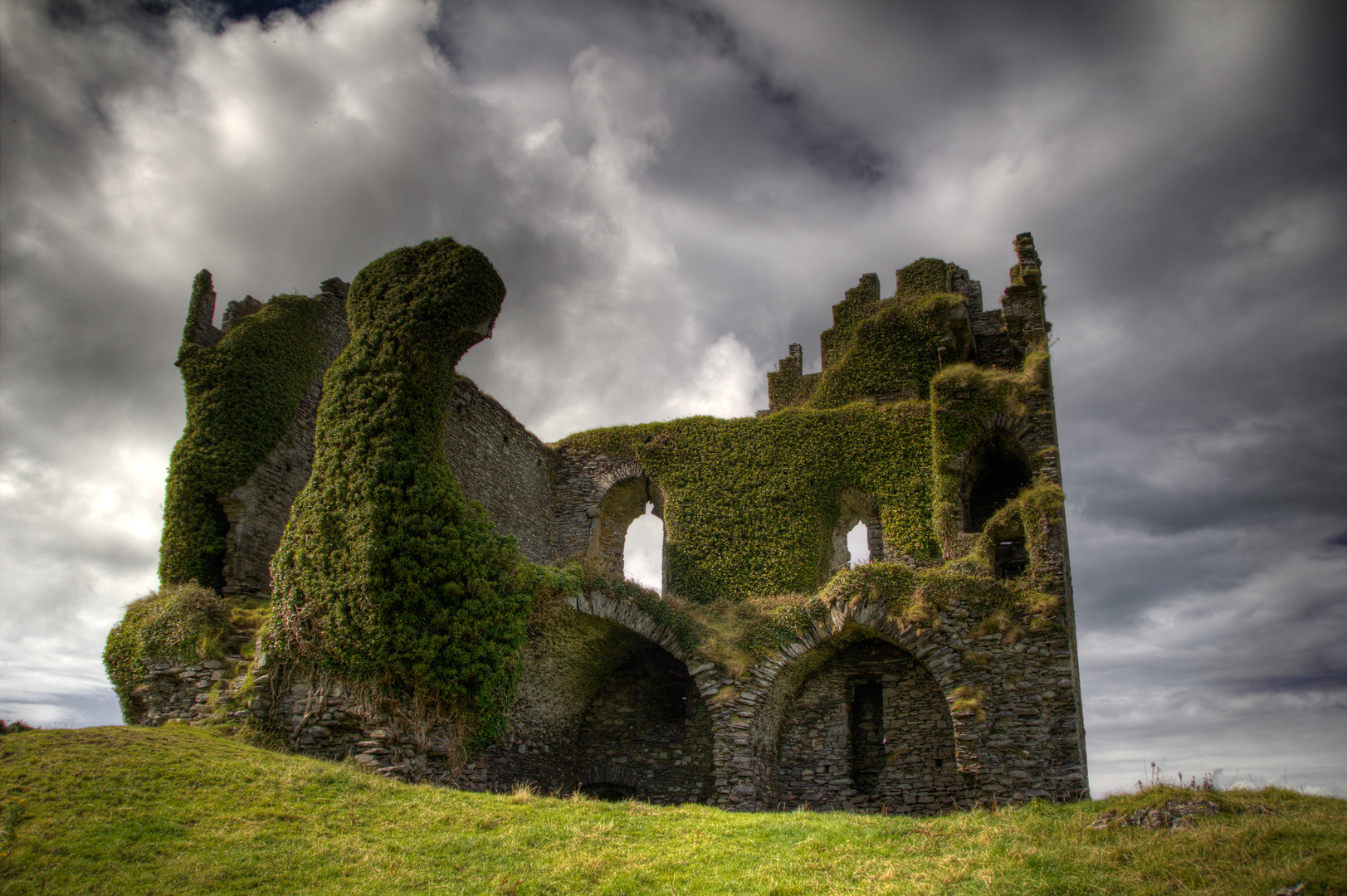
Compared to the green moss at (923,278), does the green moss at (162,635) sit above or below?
below

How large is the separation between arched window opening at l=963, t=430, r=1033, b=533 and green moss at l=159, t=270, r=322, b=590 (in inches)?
614

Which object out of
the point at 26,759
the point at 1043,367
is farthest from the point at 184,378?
the point at 1043,367

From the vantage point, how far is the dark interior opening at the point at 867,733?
51.9ft

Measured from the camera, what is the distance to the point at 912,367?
70.3 ft

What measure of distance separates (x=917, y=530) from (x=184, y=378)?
54.4 feet

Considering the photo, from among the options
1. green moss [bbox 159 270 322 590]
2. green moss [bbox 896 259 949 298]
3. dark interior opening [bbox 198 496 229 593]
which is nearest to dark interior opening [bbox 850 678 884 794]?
green moss [bbox 896 259 949 298]

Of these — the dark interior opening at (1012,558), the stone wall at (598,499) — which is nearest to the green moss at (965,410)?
the dark interior opening at (1012,558)

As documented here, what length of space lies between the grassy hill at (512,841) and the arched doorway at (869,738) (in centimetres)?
391

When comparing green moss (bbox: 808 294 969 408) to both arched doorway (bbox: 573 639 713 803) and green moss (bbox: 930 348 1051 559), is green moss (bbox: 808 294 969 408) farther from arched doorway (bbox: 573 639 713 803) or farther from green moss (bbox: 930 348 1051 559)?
arched doorway (bbox: 573 639 713 803)

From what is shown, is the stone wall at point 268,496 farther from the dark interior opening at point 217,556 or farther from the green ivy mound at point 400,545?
the green ivy mound at point 400,545

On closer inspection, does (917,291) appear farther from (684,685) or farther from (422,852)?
(422,852)

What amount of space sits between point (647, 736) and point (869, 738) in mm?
4628

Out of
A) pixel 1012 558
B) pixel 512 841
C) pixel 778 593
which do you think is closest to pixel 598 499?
pixel 778 593

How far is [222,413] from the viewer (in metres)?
17.7
